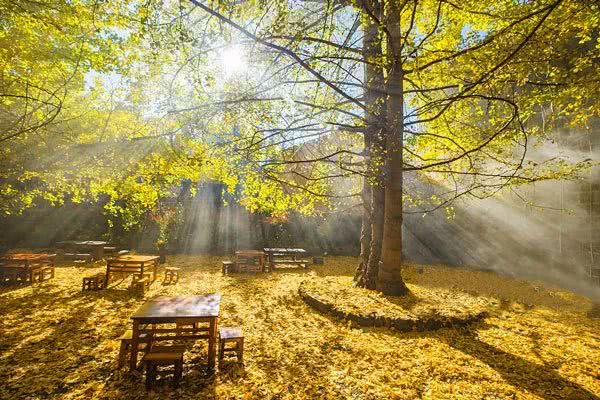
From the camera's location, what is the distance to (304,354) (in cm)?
558

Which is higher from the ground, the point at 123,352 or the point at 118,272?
the point at 118,272

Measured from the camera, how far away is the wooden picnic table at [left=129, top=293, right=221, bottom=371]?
459cm

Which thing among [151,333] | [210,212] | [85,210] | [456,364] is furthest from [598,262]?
[85,210]

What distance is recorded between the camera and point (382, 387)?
4477 millimetres

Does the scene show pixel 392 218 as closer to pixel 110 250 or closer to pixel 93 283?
pixel 93 283

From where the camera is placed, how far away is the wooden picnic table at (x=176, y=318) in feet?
15.0

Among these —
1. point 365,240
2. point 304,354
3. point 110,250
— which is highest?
point 365,240

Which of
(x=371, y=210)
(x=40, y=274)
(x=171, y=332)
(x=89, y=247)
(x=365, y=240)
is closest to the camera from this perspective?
(x=171, y=332)

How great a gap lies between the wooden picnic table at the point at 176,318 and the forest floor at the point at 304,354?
1.53 ft

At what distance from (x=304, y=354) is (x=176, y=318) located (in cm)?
246

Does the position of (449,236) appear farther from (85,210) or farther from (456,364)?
(85,210)

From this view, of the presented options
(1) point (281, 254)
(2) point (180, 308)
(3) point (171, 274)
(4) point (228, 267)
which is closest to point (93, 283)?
(3) point (171, 274)

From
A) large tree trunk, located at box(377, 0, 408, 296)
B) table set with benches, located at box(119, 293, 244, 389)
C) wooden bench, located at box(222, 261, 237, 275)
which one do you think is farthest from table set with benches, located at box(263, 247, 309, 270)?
table set with benches, located at box(119, 293, 244, 389)

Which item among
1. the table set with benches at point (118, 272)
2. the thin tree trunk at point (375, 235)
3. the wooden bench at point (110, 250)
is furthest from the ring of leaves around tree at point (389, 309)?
the wooden bench at point (110, 250)
